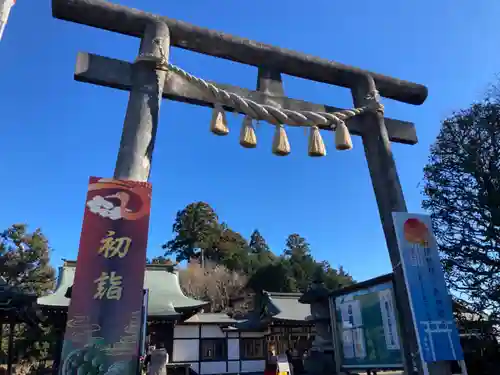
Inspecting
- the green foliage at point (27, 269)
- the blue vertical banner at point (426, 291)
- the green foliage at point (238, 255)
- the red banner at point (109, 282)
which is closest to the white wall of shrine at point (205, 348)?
the green foliage at point (27, 269)

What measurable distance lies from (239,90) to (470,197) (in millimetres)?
6479

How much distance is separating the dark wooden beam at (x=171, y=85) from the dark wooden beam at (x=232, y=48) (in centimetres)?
52

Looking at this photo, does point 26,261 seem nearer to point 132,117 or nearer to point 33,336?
point 33,336

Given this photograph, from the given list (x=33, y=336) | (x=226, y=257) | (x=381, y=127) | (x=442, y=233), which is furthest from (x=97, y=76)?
(x=226, y=257)

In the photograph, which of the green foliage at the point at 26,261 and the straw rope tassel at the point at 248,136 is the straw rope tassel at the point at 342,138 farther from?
the green foliage at the point at 26,261

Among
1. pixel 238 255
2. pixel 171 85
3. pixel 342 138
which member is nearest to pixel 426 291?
pixel 342 138

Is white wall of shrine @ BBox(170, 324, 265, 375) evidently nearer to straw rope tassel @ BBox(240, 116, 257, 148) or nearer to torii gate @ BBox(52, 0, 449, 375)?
torii gate @ BBox(52, 0, 449, 375)

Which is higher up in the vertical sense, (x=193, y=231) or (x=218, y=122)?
(x=193, y=231)

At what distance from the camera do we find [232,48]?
515 centimetres

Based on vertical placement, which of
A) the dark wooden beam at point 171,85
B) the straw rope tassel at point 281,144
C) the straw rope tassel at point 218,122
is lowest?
the straw rope tassel at point 281,144

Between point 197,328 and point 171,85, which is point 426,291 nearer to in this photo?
point 171,85

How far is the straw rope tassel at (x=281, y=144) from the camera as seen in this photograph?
15.3 ft

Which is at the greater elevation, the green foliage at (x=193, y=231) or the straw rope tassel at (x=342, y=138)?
the green foliage at (x=193, y=231)

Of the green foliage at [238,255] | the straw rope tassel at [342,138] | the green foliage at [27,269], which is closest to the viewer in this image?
the straw rope tassel at [342,138]
